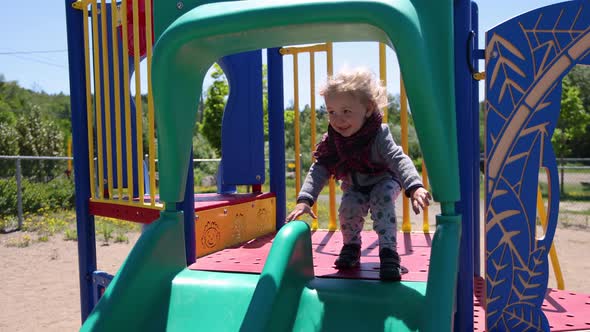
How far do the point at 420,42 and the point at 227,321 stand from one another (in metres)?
1.09

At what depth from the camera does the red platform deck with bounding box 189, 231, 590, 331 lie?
187 cm

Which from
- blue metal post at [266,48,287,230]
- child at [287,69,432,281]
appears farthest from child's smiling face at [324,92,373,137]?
blue metal post at [266,48,287,230]

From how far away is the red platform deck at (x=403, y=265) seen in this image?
1871 mm

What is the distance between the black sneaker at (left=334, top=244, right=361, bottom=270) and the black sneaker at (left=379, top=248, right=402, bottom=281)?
0.72ft

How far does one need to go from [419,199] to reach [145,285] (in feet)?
3.25

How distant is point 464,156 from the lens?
170 centimetres

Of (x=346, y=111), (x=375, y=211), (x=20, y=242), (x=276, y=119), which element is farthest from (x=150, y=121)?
(x=20, y=242)

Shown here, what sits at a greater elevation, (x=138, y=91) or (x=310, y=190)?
(x=138, y=91)

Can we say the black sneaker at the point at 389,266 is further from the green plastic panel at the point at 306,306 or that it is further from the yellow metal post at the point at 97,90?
the yellow metal post at the point at 97,90

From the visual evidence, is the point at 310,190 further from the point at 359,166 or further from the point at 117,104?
the point at 117,104

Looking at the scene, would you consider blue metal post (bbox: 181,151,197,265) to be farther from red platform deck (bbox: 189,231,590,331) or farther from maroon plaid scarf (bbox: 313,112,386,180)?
maroon plaid scarf (bbox: 313,112,386,180)

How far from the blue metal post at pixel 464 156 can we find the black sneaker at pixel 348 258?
444 millimetres

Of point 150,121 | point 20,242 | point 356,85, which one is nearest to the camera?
point 356,85

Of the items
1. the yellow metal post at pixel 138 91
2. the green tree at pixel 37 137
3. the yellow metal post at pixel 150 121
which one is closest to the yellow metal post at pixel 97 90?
the yellow metal post at pixel 138 91
